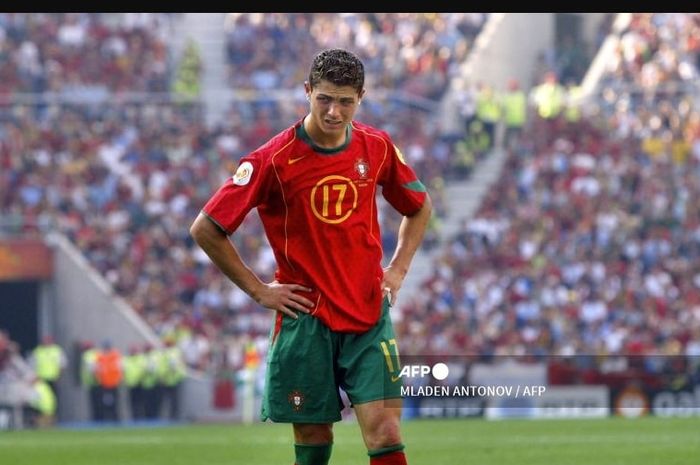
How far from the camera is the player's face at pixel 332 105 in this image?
6051 mm

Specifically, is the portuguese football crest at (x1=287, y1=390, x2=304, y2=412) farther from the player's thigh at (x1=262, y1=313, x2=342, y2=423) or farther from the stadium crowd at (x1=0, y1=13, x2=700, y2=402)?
the stadium crowd at (x1=0, y1=13, x2=700, y2=402)

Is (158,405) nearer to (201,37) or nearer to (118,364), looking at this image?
(118,364)

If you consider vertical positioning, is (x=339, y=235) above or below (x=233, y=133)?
below

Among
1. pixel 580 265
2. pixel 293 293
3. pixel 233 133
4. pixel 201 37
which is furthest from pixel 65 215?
pixel 293 293

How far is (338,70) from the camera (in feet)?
→ 19.8

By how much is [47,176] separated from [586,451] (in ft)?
51.5

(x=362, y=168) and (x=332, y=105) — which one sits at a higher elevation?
(x=332, y=105)

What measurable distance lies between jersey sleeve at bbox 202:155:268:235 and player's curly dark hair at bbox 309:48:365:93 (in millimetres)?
407

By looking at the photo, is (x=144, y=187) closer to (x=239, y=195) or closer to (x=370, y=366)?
(x=239, y=195)

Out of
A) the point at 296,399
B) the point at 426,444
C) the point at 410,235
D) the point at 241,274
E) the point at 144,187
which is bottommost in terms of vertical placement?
the point at 426,444

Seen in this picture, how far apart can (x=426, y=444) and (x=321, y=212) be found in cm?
978

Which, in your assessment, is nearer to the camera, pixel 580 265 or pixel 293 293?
pixel 293 293

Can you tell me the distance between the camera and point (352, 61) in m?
6.08

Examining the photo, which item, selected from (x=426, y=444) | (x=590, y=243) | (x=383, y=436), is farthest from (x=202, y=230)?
(x=590, y=243)
